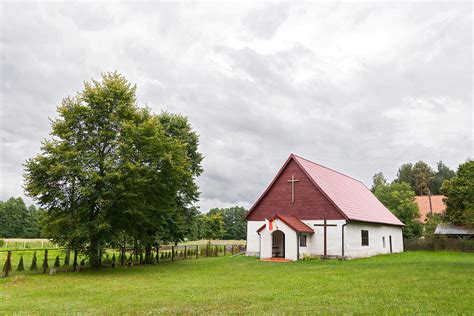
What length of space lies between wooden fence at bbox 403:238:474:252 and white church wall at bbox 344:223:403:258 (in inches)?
73.4

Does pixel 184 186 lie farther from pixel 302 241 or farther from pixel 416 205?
pixel 416 205

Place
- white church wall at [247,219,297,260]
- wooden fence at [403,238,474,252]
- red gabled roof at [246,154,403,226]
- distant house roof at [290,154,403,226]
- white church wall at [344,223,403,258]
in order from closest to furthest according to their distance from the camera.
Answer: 1. white church wall at [247,219,297,260]
2. white church wall at [344,223,403,258]
3. red gabled roof at [246,154,403,226]
4. distant house roof at [290,154,403,226]
5. wooden fence at [403,238,474,252]

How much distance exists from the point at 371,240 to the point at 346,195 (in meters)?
4.09

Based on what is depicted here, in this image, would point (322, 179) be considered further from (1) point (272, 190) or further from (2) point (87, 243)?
(2) point (87, 243)

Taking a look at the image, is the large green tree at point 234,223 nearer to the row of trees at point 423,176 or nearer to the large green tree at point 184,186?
the row of trees at point 423,176

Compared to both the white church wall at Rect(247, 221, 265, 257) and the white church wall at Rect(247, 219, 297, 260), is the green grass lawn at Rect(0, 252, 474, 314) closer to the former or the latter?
the white church wall at Rect(247, 219, 297, 260)

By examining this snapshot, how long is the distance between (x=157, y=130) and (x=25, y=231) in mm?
74273

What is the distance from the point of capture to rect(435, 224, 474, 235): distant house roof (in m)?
43.2

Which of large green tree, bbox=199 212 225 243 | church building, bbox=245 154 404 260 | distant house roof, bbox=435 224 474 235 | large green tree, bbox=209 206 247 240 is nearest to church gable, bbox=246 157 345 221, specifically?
church building, bbox=245 154 404 260

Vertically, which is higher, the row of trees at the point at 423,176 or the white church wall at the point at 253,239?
the row of trees at the point at 423,176

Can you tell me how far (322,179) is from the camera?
A: 31.2 meters

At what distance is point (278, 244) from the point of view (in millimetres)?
30188

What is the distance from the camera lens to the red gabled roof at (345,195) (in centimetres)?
2888

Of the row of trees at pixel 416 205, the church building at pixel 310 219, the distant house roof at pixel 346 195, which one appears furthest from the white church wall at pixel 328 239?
the row of trees at pixel 416 205
